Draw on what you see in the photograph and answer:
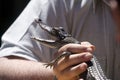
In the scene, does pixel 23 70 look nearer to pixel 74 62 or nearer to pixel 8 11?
pixel 74 62

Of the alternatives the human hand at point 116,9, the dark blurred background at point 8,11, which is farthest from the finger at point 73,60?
the dark blurred background at point 8,11

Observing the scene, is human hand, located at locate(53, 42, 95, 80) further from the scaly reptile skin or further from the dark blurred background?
the dark blurred background

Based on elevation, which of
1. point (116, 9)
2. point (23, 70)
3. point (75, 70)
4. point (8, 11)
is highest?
point (116, 9)

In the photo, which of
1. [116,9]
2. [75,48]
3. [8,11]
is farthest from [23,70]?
[8,11]

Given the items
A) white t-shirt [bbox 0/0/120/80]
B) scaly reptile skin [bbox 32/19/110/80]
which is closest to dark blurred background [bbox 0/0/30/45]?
white t-shirt [bbox 0/0/120/80]

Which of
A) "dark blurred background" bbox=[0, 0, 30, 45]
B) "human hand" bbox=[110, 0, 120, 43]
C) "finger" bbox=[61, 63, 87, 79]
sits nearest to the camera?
"human hand" bbox=[110, 0, 120, 43]

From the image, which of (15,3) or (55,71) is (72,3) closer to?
(55,71)

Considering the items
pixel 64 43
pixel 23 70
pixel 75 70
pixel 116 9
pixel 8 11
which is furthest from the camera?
pixel 8 11
